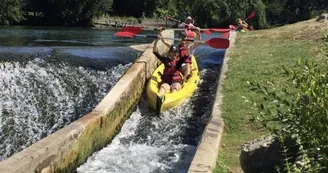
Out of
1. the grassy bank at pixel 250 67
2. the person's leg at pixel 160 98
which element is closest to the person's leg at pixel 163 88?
the person's leg at pixel 160 98

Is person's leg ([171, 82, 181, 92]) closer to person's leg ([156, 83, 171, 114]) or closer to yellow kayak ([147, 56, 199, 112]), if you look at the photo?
yellow kayak ([147, 56, 199, 112])

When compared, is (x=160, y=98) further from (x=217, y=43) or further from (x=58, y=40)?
(x=58, y=40)

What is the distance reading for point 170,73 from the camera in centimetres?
1168

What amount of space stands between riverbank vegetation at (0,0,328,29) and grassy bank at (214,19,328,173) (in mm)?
27745

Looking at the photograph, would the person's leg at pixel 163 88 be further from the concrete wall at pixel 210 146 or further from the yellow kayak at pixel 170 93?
the concrete wall at pixel 210 146

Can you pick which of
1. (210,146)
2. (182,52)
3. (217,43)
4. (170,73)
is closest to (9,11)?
(182,52)

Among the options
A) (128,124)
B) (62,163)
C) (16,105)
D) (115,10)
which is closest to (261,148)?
(62,163)

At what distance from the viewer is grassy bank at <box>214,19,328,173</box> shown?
7.44 meters

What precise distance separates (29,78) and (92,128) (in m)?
3.57

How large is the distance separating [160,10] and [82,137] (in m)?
56.0

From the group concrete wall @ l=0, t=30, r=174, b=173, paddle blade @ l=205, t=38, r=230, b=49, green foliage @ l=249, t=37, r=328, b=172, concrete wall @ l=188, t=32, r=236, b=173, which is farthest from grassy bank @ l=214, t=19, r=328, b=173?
concrete wall @ l=0, t=30, r=174, b=173

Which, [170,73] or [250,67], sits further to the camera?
[250,67]

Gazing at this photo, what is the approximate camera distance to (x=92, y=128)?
8.04 meters

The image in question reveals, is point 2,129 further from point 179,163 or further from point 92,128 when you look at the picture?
point 179,163
